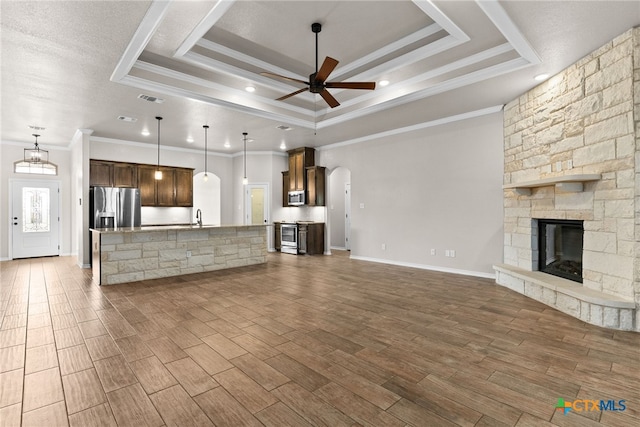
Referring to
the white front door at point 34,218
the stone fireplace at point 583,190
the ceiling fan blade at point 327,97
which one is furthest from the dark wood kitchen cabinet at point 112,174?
the stone fireplace at point 583,190

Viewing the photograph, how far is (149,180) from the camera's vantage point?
7984 millimetres

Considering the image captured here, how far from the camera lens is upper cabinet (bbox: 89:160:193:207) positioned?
725 cm

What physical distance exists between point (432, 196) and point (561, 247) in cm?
229

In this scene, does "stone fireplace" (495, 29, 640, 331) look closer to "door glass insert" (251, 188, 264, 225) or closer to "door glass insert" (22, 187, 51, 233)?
"door glass insert" (251, 188, 264, 225)

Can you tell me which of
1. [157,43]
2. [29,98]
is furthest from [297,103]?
[29,98]

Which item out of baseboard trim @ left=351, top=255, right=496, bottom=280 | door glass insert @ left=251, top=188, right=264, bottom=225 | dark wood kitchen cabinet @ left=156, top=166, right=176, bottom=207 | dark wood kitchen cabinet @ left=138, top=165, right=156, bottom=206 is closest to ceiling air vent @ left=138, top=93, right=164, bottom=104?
dark wood kitchen cabinet @ left=138, top=165, right=156, bottom=206

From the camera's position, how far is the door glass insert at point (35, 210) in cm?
757

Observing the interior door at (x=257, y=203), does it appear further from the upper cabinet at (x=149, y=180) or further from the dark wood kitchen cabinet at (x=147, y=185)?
the dark wood kitchen cabinet at (x=147, y=185)

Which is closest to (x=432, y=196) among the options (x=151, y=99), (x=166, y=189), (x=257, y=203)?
(x=151, y=99)

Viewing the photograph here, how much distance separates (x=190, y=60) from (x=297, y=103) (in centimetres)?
211

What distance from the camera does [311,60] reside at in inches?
171

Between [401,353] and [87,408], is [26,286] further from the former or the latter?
[401,353]
